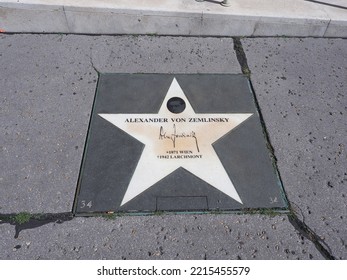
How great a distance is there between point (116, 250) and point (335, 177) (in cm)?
193

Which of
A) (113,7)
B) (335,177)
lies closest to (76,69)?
(113,7)

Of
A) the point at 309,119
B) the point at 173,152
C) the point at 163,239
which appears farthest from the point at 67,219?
the point at 309,119

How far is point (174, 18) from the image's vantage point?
12.3 ft

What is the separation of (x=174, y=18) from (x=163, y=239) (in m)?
2.65

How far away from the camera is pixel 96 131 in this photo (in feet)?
9.45

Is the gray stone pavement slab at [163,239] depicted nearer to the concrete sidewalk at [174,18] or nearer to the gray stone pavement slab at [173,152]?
the gray stone pavement slab at [173,152]

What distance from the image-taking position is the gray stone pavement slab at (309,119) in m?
2.50

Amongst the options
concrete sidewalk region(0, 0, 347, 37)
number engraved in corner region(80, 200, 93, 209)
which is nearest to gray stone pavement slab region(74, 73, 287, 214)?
number engraved in corner region(80, 200, 93, 209)

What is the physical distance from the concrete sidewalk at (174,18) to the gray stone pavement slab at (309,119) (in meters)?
0.18

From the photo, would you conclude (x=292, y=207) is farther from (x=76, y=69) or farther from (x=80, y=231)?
(x=76, y=69)

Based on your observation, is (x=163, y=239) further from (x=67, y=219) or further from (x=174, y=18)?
(x=174, y=18)
